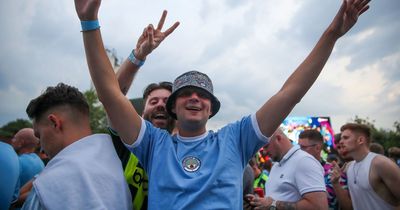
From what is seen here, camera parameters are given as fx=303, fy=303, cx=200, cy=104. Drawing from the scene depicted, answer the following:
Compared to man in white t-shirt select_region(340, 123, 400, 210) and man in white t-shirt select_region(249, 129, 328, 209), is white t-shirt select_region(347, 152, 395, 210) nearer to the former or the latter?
man in white t-shirt select_region(340, 123, 400, 210)

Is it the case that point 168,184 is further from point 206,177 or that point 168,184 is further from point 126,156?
point 126,156

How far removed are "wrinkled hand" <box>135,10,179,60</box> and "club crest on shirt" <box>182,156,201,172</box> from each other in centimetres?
94

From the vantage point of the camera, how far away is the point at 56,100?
→ 2029mm

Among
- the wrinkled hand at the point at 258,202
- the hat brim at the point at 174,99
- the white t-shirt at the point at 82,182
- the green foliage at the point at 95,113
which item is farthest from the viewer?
the green foliage at the point at 95,113

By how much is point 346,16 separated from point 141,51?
1525 millimetres

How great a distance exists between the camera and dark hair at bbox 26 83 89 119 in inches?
79.7

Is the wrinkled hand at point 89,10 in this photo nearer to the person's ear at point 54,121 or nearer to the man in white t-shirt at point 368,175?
the person's ear at point 54,121

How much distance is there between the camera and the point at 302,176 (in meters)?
3.32

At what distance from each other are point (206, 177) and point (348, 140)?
3.34m

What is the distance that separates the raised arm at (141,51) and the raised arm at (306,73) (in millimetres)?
1053

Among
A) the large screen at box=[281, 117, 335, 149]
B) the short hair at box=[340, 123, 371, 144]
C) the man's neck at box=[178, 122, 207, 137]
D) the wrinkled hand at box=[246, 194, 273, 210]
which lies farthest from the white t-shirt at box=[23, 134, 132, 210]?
the large screen at box=[281, 117, 335, 149]

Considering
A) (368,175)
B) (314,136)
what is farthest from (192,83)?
(314,136)

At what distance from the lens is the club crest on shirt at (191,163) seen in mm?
2004

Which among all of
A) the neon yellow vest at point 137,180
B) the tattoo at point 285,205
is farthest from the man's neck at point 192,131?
the tattoo at point 285,205
